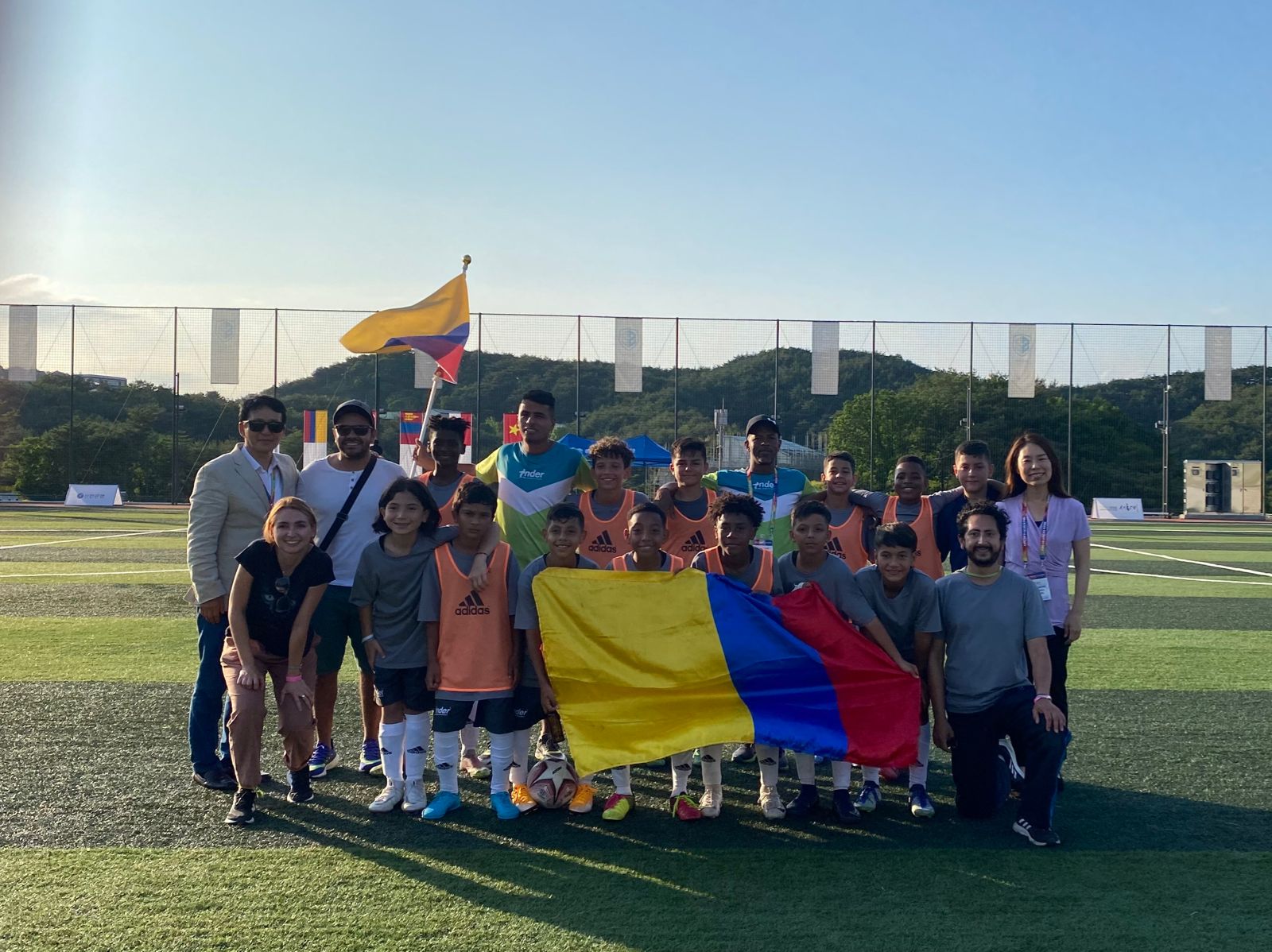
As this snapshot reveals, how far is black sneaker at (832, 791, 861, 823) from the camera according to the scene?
15.1ft

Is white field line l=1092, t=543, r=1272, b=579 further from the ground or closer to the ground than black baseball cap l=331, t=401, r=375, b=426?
closer to the ground

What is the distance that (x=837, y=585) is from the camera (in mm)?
4855

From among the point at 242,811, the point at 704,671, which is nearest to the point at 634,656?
the point at 704,671

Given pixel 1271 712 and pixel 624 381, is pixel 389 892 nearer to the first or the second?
pixel 1271 712

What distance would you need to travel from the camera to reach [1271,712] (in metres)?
6.64

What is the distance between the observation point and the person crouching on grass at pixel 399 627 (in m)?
4.75

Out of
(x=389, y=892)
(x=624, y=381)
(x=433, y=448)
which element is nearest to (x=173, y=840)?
(x=389, y=892)

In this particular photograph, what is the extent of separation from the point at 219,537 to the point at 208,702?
0.82m

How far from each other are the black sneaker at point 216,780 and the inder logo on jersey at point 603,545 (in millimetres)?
2122

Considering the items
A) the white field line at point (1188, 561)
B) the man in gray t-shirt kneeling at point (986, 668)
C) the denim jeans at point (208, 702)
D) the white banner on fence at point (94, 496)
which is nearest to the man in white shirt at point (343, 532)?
the denim jeans at point (208, 702)

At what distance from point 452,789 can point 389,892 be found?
3.14 ft

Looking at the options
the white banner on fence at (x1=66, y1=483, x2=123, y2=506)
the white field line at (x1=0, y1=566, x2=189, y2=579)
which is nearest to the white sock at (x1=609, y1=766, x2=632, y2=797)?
the white field line at (x1=0, y1=566, x2=189, y2=579)

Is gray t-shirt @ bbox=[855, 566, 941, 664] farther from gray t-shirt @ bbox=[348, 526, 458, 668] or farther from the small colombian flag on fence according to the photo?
the small colombian flag on fence

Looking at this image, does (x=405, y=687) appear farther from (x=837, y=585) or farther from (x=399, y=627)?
(x=837, y=585)
